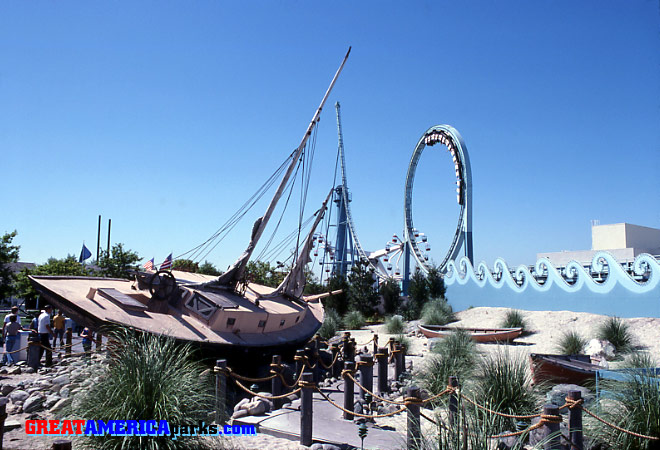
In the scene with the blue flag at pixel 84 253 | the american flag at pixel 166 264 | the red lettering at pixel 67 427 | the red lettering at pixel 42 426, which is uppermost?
the blue flag at pixel 84 253

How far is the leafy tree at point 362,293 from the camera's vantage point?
33.1m

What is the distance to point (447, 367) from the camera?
9.96m

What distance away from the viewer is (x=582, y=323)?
21.7m

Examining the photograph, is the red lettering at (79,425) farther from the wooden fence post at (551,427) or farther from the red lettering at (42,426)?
the wooden fence post at (551,427)

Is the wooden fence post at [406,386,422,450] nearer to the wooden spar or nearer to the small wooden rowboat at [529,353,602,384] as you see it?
the small wooden rowboat at [529,353,602,384]

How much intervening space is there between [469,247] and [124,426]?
31.7 metres

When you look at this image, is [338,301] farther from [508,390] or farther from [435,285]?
[508,390]

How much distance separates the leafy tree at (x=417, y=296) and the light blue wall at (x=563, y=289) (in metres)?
1.66

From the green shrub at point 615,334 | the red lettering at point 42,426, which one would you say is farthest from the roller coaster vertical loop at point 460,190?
the red lettering at point 42,426

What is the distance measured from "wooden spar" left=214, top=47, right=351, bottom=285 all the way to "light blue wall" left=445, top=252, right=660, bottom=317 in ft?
48.8

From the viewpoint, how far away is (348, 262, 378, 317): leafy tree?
109ft

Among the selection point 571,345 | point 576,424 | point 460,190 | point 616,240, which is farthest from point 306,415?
point 616,240

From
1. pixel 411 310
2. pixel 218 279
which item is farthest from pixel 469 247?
pixel 218 279

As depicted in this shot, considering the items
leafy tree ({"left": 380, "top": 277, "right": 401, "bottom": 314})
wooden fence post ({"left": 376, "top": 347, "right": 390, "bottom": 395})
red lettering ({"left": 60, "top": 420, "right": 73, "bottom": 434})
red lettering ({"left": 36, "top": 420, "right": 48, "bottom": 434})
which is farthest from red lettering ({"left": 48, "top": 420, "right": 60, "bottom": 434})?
leafy tree ({"left": 380, "top": 277, "right": 401, "bottom": 314})
